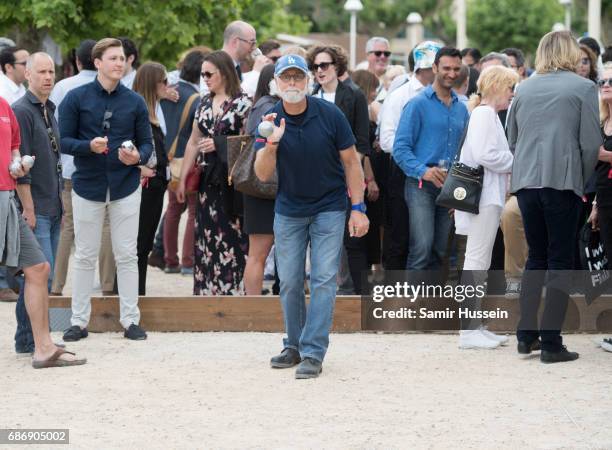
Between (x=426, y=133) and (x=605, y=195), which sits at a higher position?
(x=426, y=133)

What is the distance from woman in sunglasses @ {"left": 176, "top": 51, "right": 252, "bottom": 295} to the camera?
10492mm

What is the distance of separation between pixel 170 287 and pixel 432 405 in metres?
5.35

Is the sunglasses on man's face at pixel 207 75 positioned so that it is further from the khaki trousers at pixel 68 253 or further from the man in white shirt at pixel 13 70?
the man in white shirt at pixel 13 70

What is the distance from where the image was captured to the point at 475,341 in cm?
925

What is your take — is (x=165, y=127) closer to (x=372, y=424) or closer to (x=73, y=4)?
(x=372, y=424)

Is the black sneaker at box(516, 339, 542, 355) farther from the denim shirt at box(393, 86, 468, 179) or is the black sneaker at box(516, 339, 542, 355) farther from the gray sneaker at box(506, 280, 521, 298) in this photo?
the denim shirt at box(393, 86, 468, 179)

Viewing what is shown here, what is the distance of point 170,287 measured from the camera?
1245cm

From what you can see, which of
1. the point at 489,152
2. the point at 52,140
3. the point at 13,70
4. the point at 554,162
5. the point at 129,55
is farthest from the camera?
the point at 129,55

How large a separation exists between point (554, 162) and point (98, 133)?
3.19m

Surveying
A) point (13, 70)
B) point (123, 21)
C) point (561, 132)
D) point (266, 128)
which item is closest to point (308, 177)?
point (266, 128)

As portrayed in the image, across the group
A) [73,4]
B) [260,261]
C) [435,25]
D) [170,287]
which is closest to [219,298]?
[260,261]

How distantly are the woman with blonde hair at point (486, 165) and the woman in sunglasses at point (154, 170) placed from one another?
9.68 ft

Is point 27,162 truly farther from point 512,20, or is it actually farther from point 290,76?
point 512,20

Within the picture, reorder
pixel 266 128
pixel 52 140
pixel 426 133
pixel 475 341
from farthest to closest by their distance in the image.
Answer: pixel 426 133
pixel 52 140
pixel 475 341
pixel 266 128
